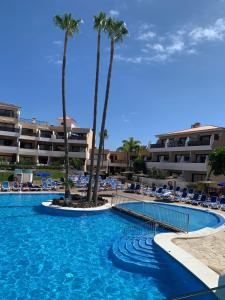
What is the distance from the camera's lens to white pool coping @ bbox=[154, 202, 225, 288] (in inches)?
344

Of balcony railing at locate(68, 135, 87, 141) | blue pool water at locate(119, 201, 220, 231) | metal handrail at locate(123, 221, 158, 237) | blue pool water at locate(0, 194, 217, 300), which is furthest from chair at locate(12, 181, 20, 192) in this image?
balcony railing at locate(68, 135, 87, 141)

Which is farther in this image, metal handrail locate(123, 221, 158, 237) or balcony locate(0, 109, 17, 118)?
balcony locate(0, 109, 17, 118)

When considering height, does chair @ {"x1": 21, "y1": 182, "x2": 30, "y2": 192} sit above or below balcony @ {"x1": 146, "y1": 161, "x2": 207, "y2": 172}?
below

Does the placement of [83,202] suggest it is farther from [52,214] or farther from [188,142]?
[188,142]

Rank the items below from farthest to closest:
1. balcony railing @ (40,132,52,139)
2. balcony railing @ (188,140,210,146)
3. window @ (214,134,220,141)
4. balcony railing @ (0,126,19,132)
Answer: balcony railing @ (40,132,52,139), balcony railing @ (0,126,19,132), window @ (214,134,220,141), balcony railing @ (188,140,210,146)

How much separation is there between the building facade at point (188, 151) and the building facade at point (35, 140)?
1459cm

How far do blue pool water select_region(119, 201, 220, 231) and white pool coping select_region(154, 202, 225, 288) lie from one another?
1.93 meters

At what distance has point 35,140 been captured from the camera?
5638 cm

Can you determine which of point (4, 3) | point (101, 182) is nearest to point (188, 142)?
point (101, 182)

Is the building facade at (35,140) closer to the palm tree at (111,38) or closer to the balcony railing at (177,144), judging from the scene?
the balcony railing at (177,144)

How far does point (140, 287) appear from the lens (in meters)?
9.79

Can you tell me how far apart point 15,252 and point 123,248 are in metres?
4.49

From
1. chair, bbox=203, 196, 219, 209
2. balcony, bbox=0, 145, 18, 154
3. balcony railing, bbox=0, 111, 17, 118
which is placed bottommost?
chair, bbox=203, 196, 219, 209

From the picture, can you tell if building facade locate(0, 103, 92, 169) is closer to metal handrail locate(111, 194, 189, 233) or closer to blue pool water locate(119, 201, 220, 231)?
blue pool water locate(119, 201, 220, 231)
